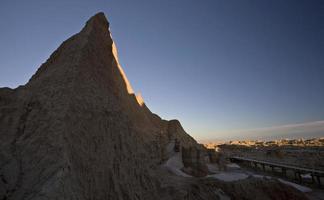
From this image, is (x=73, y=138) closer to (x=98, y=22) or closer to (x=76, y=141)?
(x=76, y=141)

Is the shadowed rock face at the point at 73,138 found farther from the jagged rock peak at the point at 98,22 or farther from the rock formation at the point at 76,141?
the jagged rock peak at the point at 98,22

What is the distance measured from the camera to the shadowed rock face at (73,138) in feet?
23.4

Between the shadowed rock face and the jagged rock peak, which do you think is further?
the jagged rock peak

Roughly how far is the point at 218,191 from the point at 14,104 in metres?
11.4

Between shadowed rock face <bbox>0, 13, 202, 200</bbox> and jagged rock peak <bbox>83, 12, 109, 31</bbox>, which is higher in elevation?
jagged rock peak <bbox>83, 12, 109, 31</bbox>

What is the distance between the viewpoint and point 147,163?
11508 mm

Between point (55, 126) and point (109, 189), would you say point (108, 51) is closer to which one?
point (55, 126)

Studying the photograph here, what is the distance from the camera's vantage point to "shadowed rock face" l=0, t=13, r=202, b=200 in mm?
7137

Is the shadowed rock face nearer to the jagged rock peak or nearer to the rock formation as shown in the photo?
the rock formation

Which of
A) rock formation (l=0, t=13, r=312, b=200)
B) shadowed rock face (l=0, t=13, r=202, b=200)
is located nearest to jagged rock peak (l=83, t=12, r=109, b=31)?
rock formation (l=0, t=13, r=312, b=200)

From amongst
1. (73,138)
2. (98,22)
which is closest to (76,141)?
(73,138)

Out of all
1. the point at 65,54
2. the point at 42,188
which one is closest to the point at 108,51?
the point at 65,54

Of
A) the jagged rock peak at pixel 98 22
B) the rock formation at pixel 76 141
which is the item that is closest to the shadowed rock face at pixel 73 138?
the rock formation at pixel 76 141

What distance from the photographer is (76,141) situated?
8.32 m
